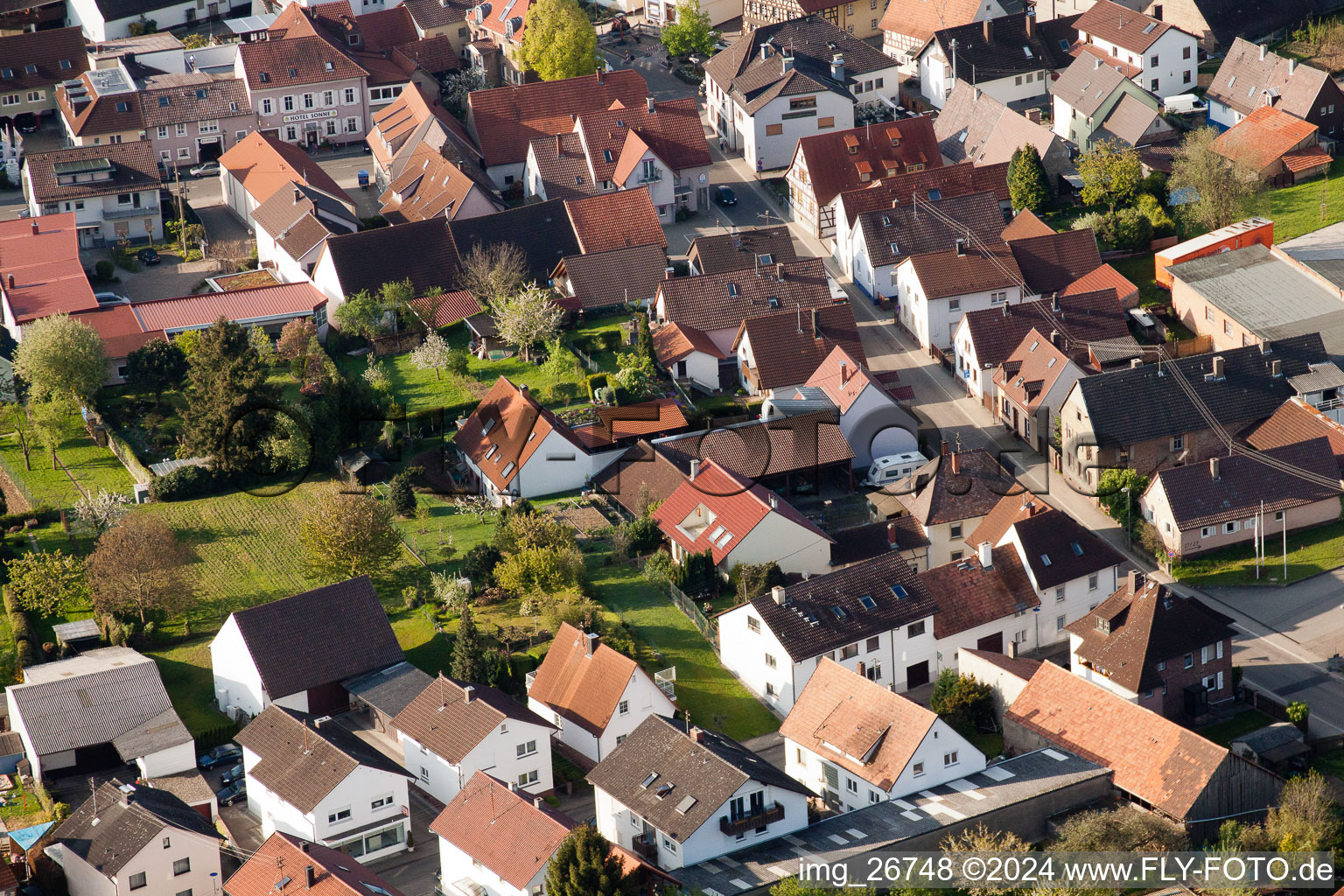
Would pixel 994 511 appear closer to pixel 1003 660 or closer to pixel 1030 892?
pixel 1003 660

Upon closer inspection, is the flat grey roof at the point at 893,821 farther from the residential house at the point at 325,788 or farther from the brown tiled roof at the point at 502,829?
the residential house at the point at 325,788

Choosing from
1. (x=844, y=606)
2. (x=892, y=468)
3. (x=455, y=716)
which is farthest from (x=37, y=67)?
(x=844, y=606)

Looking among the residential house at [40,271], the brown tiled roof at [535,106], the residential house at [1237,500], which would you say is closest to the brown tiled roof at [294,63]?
the brown tiled roof at [535,106]

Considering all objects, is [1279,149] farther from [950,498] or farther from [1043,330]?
[950,498]

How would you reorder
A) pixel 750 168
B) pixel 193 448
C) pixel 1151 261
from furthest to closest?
pixel 750 168
pixel 1151 261
pixel 193 448

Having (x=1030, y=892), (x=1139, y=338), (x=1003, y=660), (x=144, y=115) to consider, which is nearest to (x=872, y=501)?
(x=1003, y=660)

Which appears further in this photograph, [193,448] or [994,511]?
[193,448]
